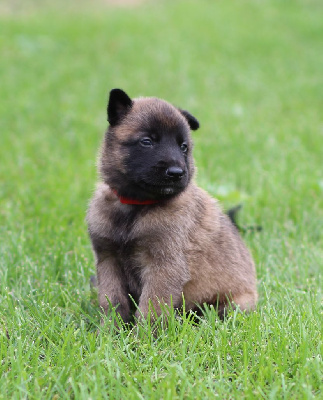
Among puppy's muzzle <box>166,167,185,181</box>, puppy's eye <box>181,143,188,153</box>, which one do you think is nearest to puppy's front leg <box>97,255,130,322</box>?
puppy's muzzle <box>166,167,185,181</box>

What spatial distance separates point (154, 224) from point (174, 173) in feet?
1.13

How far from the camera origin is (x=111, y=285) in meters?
3.46

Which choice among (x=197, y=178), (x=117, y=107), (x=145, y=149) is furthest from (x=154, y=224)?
(x=197, y=178)

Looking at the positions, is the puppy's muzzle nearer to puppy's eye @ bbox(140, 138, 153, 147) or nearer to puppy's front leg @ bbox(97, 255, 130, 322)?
puppy's eye @ bbox(140, 138, 153, 147)

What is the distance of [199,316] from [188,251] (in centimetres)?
45

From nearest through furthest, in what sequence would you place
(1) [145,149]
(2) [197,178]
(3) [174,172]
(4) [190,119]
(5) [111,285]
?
1. (3) [174,172]
2. (1) [145,149]
3. (5) [111,285]
4. (4) [190,119]
5. (2) [197,178]

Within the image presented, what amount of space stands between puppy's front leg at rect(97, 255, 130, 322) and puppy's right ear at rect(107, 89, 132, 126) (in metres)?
0.87

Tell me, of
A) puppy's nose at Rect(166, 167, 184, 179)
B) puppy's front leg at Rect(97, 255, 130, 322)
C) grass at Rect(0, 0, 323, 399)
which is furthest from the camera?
puppy's front leg at Rect(97, 255, 130, 322)

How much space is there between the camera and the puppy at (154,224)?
128 inches

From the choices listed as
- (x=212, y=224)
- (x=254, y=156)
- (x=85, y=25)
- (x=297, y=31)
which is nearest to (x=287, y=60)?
(x=297, y=31)

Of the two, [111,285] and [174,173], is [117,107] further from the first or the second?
[111,285]

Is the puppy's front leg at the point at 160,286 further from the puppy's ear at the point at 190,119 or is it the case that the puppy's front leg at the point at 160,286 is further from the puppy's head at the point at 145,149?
the puppy's ear at the point at 190,119

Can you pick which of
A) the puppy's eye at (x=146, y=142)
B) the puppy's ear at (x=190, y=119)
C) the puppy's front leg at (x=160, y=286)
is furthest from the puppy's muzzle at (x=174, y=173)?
the puppy's ear at (x=190, y=119)

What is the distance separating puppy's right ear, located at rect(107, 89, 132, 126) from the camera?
11.4ft
